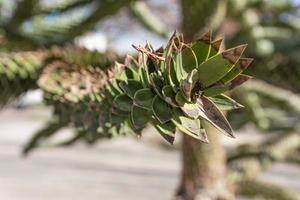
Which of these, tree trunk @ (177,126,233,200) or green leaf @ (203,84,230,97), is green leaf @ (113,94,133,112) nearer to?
green leaf @ (203,84,230,97)

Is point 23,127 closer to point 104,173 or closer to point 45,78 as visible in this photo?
point 104,173

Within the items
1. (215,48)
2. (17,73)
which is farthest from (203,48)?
(17,73)

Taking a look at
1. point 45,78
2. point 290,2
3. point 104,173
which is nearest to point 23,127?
point 104,173

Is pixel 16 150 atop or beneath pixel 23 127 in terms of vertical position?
beneath

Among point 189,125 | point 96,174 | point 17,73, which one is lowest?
point 189,125

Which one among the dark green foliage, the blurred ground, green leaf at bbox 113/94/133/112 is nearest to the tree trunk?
the dark green foliage

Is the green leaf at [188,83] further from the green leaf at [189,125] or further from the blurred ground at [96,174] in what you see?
the blurred ground at [96,174]

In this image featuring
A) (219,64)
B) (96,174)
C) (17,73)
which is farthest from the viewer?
(96,174)

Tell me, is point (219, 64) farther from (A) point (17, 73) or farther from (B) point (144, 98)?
(A) point (17, 73)
